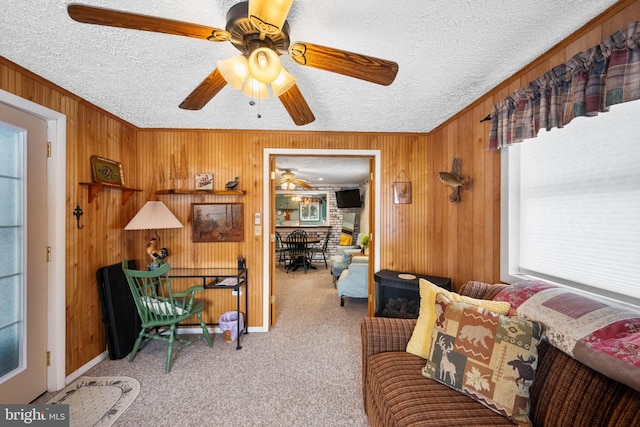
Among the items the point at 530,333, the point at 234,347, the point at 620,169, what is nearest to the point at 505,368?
the point at 530,333

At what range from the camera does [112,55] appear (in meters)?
1.48

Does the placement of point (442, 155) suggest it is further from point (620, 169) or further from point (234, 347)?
point (234, 347)

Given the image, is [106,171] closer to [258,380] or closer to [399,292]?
[258,380]

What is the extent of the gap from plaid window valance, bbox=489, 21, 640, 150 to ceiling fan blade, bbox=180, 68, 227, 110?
5.95 feet

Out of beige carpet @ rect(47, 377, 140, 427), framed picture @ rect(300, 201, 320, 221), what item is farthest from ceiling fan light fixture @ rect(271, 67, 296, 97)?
framed picture @ rect(300, 201, 320, 221)

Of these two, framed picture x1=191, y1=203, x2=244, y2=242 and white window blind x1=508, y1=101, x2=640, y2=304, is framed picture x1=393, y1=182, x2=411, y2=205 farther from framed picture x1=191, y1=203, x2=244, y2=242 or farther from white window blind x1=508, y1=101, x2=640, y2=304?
framed picture x1=191, y1=203, x2=244, y2=242

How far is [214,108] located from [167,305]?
5.99ft

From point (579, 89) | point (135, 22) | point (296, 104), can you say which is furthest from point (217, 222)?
point (579, 89)

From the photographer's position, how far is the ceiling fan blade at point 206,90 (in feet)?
4.33

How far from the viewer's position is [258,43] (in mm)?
1109

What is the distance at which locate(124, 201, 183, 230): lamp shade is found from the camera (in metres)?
2.31

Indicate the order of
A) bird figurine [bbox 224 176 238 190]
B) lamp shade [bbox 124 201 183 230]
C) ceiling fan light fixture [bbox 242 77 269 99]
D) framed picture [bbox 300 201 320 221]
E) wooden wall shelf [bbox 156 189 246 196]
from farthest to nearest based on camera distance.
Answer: framed picture [bbox 300 201 320 221]
bird figurine [bbox 224 176 238 190]
wooden wall shelf [bbox 156 189 246 196]
lamp shade [bbox 124 201 183 230]
ceiling fan light fixture [bbox 242 77 269 99]

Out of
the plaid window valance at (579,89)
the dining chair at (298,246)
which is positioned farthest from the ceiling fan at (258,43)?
the dining chair at (298,246)

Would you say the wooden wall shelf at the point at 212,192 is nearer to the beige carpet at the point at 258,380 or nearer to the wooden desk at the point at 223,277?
the wooden desk at the point at 223,277
